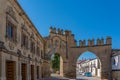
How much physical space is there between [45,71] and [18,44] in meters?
19.1

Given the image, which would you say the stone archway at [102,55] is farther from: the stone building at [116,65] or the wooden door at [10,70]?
the wooden door at [10,70]

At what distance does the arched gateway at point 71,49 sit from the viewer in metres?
34.8

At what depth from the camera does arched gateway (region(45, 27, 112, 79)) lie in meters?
34.8

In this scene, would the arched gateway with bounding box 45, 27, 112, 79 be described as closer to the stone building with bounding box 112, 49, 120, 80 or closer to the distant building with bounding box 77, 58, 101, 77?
the stone building with bounding box 112, 49, 120, 80

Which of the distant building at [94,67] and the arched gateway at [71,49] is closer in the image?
the arched gateway at [71,49]

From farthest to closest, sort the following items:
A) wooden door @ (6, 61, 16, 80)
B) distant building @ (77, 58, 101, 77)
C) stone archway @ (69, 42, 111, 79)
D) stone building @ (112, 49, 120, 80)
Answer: distant building @ (77, 58, 101, 77) < stone archway @ (69, 42, 111, 79) < stone building @ (112, 49, 120, 80) < wooden door @ (6, 61, 16, 80)

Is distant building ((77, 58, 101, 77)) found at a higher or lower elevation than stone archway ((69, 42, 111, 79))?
lower

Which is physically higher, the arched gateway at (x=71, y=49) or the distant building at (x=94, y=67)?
the arched gateway at (x=71, y=49)

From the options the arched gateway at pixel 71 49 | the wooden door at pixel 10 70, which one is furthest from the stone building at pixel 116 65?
the wooden door at pixel 10 70

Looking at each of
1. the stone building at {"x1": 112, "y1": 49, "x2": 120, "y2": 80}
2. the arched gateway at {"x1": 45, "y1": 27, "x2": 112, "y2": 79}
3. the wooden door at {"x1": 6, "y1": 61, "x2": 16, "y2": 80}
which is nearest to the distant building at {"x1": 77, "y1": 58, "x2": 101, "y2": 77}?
the arched gateway at {"x1": 45, "y1": 27, "x2": 112, "y2": 79}

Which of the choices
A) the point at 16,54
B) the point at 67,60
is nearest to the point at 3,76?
the point at 16,54

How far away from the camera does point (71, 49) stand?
36031mm

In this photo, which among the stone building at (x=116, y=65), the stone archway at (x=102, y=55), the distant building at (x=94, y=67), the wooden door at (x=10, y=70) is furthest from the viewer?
the distant building at (x=94, y=67)

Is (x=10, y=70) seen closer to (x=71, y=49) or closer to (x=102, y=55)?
(x=71, y=49)
